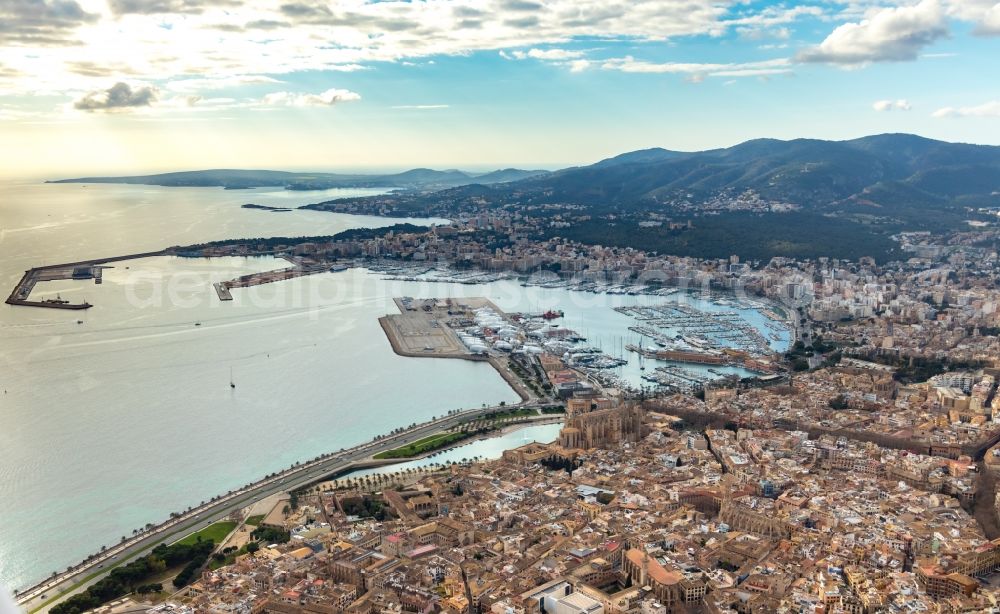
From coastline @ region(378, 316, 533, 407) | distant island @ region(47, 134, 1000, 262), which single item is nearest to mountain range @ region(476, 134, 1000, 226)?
distant island @ region(47, 134, 1000, 262)

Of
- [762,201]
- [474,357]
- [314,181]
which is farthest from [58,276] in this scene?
[314,181]

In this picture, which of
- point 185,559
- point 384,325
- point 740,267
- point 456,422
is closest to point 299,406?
point 456,422

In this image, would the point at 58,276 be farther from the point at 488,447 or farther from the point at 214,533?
the point at 214,533

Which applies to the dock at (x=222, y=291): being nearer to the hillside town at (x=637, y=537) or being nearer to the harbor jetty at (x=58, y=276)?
the harbor jetty at (x=58, y=276)

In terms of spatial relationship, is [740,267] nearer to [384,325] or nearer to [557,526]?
[384,325]

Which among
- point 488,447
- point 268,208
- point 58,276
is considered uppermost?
point 268,208

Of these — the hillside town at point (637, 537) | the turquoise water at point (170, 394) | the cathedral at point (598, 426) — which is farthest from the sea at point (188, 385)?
the hillside town at point (637, 537)

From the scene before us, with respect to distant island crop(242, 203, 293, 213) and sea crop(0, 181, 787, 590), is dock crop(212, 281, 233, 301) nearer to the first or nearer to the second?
sea crop(0, 181, 787, 590)
